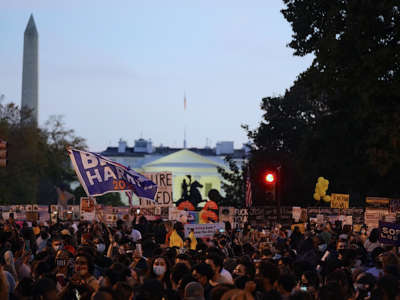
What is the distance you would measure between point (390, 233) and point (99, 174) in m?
5.64

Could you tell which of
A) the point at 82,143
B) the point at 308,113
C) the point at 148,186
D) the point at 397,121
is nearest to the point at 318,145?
the point at 397,121

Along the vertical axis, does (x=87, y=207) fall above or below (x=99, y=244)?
above

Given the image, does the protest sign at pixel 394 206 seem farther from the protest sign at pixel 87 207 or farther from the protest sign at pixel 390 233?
the protest sign at pixel 390 233

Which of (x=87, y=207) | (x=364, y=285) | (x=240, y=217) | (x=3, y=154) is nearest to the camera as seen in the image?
(x=364, y=285)

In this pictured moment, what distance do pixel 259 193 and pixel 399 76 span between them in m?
29.3

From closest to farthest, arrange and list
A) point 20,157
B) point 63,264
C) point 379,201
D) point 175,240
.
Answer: point 63,264, point 175,240, point 379,201, point 20,157

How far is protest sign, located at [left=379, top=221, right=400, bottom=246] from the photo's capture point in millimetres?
15477

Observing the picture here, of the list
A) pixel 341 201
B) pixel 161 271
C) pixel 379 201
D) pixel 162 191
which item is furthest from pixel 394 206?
pixel 161 271

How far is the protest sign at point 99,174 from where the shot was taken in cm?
1592

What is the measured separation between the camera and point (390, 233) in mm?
15727

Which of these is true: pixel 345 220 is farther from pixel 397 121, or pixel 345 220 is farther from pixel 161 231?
pixel 161 231

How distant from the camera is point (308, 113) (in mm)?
73938

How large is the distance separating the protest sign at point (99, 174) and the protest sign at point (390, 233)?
4936 mm

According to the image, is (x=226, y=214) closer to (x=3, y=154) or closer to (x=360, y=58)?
(x=3, y=154)
